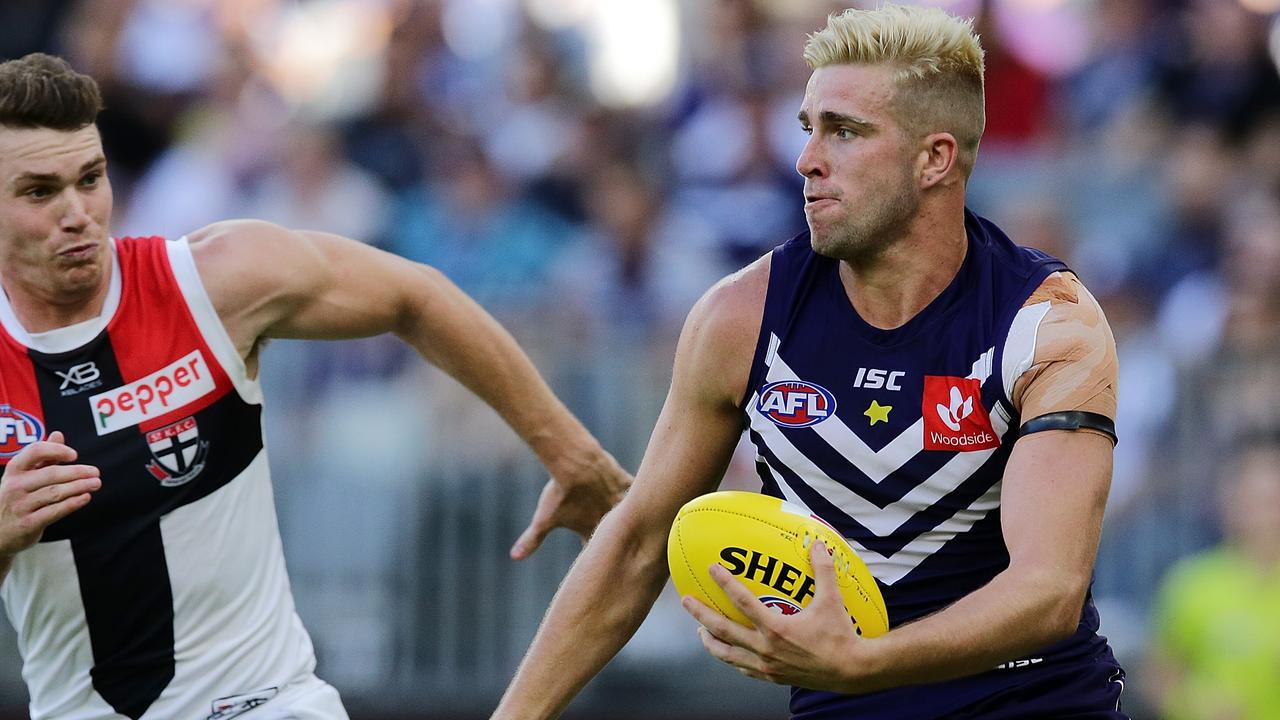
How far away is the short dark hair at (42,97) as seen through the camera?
5.72m

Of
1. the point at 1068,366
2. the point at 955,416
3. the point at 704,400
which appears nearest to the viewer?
the point at 1068,366

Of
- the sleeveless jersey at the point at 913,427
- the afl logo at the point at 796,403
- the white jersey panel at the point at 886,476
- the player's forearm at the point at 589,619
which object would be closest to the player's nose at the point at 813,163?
the sleeveless jersey at the point at 913,427

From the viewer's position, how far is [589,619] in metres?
5.33

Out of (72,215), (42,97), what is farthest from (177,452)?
(42,97)

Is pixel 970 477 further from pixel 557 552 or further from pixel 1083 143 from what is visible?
pixel 1083 143

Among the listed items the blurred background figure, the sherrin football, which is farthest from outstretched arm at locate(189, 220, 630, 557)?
the blurred background figure

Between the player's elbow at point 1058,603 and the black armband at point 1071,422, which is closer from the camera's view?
the player's elbow at point 1058,603

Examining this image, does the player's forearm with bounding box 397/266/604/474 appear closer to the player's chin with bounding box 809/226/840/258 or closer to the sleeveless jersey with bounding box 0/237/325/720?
the sleeveless jersey with bounding box 0/237/325/720

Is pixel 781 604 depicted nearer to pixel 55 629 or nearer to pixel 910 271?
pixel 910 271

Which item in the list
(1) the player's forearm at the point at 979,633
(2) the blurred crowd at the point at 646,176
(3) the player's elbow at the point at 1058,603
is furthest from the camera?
(2) the blurred crowd at the point at 646,176

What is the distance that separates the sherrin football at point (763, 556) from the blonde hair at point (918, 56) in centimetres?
121

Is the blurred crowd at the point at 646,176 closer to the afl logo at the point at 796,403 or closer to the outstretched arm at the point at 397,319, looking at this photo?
the outstretched arm at the point at 397,319

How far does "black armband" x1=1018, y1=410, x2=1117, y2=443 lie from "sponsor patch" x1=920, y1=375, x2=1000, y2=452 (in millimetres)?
203

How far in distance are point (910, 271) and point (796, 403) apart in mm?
514
